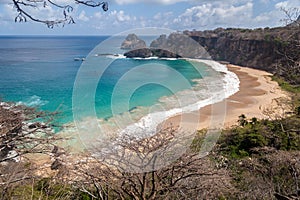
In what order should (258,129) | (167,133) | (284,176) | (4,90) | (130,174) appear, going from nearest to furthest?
(130,174)
(167,133)
(284,176)
(258,129)
(4,90)

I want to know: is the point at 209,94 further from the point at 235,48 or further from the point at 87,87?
the point at 235,48

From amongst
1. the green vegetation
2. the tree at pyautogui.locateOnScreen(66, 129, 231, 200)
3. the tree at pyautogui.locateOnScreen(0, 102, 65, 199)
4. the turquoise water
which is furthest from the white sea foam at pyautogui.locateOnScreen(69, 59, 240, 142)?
the tree at pyautogui.locateOnScreen(0, 102, 65, 199)

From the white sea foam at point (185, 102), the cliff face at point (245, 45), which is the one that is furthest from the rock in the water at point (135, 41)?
the cliff face at point (245, 45)

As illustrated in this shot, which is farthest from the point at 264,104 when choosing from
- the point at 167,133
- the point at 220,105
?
the point at 167,133

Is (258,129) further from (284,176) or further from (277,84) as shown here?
(277,84)

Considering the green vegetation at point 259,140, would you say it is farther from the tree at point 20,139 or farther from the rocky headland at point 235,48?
the rocky headland at point 235,48

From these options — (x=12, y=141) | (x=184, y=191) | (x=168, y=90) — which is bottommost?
(x=168, y=90)

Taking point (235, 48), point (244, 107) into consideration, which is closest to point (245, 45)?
point (235, 48)

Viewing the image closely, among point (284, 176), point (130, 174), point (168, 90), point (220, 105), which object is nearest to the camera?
point (130, 174)
